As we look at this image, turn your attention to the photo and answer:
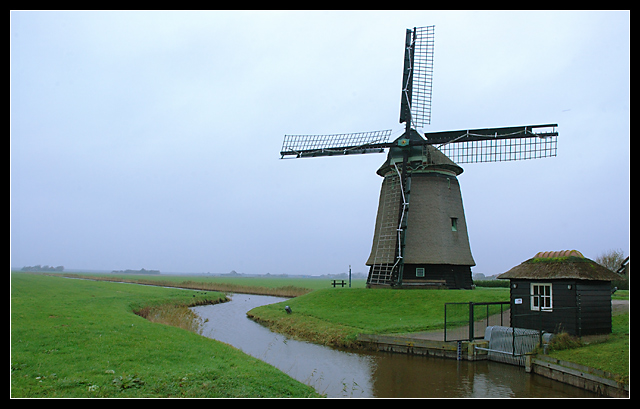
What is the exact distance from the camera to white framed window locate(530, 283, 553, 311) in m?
15.8

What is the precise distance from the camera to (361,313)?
2306 cm

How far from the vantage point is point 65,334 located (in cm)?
1359

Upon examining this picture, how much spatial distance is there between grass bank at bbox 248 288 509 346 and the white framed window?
4396 millimetres

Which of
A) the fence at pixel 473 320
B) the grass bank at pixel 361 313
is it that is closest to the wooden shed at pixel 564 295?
the fence at pixel 473 320

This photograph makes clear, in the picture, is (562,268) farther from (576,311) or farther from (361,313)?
(361,313)

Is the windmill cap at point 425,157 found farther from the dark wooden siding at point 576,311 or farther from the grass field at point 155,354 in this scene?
the dark wooden siding at point 576,311

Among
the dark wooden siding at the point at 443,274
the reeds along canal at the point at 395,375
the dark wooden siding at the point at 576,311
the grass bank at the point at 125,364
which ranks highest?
the dark wooden siding at the point at 443,274

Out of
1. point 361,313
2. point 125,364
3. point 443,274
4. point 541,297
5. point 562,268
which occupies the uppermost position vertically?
point 562,268

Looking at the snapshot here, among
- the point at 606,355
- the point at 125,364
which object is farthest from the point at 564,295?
the point at 125,364

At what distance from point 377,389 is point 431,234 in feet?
54.4

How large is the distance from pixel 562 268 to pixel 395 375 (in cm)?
687

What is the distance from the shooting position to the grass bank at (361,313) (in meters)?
19.7

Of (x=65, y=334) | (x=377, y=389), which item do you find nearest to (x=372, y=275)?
(x=377, y=389)

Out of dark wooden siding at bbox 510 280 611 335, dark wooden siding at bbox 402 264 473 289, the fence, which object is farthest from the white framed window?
dark wooden siding at bbox 402 264 473 289
